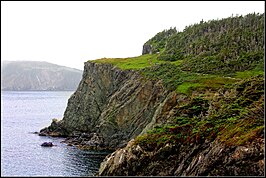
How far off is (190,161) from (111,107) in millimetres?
56214

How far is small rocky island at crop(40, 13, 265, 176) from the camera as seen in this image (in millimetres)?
43188

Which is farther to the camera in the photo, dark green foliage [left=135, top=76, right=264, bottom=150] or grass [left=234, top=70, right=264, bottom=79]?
grass [left=234, top=70, right=264, bottom=79]

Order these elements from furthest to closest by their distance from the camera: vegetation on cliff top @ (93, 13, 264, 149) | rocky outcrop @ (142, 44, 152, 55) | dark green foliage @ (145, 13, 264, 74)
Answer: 1. rocky outcrop @ (142, 44, 152, 55)
2. dark green foliage @ (145, 13, 264, 74)
3. vegetation on cliff top @ (93, 13, 264, 149)

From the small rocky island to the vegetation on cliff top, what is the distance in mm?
152

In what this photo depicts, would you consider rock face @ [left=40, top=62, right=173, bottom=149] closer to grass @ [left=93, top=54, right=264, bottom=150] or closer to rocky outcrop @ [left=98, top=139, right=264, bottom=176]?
grass @ [left=93, top=54, right=264, bottom=150]

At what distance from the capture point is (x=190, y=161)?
148ft

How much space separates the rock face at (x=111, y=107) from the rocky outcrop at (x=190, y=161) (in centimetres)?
2474

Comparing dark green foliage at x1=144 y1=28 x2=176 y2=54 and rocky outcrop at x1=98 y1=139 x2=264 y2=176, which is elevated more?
dark green foliage at x1=144 y1=28 x2=176 y2=54

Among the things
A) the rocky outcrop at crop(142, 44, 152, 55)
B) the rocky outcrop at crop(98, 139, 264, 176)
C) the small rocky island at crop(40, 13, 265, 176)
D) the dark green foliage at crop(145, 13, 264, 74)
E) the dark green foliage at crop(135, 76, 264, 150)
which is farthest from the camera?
the rocky outcrop at crop(142, 44, 152, 55)

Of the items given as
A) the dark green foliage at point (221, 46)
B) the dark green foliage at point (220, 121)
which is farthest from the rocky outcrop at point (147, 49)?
the dark green foliage at point (220, 121)

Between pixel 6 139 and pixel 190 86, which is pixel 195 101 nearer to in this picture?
pixel 190 86

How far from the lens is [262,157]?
119 ft

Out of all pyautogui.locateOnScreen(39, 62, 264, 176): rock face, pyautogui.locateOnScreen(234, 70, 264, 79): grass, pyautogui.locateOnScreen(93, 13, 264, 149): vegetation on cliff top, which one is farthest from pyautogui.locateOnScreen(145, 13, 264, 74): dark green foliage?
pyautogui.locateOnScreen(39, 62, 264, 176): rock face

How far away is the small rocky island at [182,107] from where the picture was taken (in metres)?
43.2
